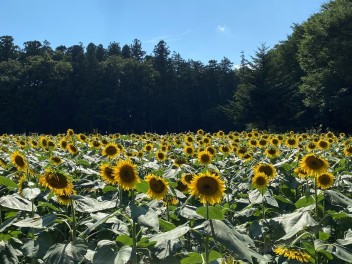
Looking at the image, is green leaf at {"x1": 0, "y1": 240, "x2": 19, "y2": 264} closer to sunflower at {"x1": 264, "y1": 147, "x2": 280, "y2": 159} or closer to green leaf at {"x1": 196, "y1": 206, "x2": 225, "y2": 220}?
green leaf at {"x1": 196, "y1": 206, "x2": 225, "y2": 220}

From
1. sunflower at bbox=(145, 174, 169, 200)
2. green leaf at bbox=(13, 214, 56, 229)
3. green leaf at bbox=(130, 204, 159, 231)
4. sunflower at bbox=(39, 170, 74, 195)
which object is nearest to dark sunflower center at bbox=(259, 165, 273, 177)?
sunflower at bbox=(145, 174, 169, 200)

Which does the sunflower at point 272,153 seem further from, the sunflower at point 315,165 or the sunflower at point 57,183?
the sunflower at point 57,183

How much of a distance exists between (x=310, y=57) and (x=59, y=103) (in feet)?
104

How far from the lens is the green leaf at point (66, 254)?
2451mm

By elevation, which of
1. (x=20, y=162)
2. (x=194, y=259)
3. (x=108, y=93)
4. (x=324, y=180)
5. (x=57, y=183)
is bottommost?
(x=194, y=259)

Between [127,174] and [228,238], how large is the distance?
3.60 feet

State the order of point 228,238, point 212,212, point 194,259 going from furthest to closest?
1. point 194,259
2. point 212,212
3. point 228,238

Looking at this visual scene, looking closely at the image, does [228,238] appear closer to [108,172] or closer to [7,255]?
[7,255]

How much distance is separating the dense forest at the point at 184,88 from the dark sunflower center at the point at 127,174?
3375 cm

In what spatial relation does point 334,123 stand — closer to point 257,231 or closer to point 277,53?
point 277,53

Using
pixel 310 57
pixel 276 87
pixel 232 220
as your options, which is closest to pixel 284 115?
pixel 276 87

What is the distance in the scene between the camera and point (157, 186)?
310cm

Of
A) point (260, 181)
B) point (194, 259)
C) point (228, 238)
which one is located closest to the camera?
point (228, 238)

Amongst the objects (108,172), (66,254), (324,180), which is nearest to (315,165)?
(324,180)
